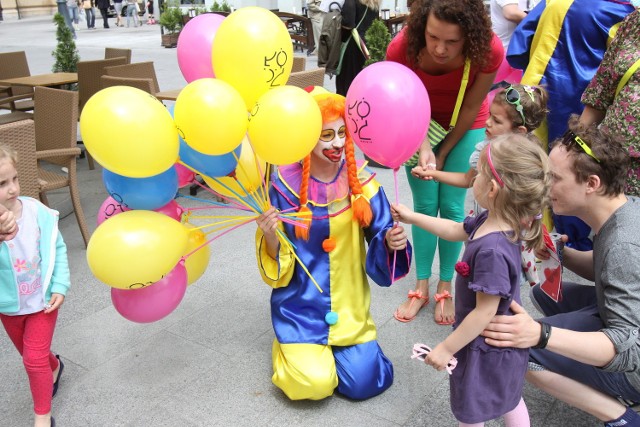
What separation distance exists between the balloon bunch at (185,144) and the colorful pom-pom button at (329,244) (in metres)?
0.21

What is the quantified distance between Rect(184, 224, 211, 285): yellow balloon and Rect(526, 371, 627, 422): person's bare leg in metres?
1.33

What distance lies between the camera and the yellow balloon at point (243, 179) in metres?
2.16

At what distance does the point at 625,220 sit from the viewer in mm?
1820

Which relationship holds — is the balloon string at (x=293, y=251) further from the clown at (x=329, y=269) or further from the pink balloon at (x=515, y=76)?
the pink balloon at (x=515, y=76)

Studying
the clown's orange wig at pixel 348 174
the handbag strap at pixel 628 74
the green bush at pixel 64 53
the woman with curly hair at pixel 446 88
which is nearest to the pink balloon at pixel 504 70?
the woman with curly hair at pixel 446 88

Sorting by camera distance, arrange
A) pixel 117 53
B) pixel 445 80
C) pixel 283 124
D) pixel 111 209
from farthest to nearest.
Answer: pixel 117 53, pixel 445 80, pixel 111 209, pixel 283 124

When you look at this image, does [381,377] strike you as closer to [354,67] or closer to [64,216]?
[64,216]

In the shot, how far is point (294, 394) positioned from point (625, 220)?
55.0 inches

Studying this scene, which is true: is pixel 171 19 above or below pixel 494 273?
below

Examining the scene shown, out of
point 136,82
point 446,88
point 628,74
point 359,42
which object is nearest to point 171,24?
point 359,42

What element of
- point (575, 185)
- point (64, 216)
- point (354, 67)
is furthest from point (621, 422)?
point (354, 67)

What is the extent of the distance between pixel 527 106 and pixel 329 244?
1.11 metres

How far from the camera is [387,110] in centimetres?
190

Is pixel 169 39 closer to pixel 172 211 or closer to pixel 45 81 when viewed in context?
pixel 45 81
